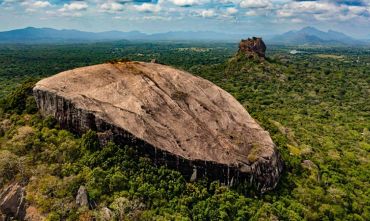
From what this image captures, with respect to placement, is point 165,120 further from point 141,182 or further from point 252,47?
point 252,47

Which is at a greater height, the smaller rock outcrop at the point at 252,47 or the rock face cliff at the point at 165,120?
the smaller rock outcrop at the point at 252,47

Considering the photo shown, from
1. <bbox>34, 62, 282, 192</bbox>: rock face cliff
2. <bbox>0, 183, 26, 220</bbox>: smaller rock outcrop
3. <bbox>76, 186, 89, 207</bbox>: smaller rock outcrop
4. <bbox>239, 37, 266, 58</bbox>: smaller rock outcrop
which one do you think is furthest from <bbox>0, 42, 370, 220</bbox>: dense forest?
<bbox>239, 37, 266, 58</bbox>: smaller rock outcrop

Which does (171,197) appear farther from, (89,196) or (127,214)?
(89,196)

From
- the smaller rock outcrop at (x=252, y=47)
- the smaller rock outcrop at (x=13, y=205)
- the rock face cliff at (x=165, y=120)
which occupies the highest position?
the smaller rock outcrop at (x=252, y=47)

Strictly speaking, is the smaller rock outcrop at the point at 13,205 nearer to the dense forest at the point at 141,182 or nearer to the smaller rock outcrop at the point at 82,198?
the dense forest at the point at 141,182

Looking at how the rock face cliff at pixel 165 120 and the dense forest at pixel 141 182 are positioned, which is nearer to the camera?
the dense forest at pixel 141 182

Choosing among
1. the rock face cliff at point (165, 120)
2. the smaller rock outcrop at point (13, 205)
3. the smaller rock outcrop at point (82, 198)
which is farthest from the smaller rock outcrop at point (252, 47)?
the smaller rock outcrop at point (13, 205)

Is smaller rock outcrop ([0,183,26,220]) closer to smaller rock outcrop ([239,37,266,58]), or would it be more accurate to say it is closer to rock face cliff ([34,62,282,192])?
rock face cliff ([34,62,282,192])
